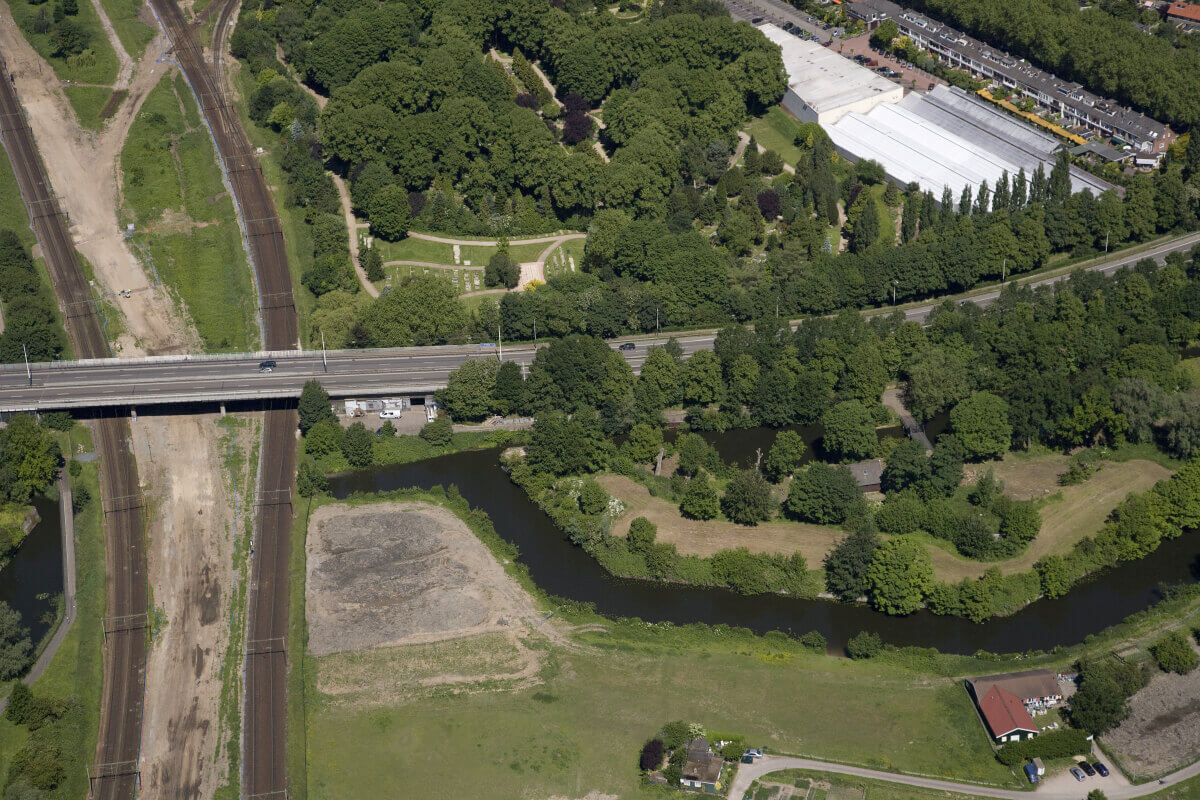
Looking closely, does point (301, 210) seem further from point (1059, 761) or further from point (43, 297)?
point (1059, 761)

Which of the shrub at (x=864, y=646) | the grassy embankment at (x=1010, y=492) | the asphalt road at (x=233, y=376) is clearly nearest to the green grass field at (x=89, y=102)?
the asphalt road at (x=233, y=376)

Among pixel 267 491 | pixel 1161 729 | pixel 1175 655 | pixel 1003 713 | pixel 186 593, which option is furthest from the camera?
pixel 267 491

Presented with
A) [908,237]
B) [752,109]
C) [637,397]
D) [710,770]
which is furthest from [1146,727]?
[752,109]

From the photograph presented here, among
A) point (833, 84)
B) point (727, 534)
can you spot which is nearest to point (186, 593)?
point (727, 534)

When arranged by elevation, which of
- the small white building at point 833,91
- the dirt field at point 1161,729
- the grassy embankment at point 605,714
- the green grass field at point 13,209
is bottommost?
the grassy embankment at point 605,714

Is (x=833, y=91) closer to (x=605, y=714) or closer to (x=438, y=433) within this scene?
(x=438, y=433)

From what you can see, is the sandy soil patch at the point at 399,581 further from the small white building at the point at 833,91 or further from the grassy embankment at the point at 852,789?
the small white building at the point at 833,91
